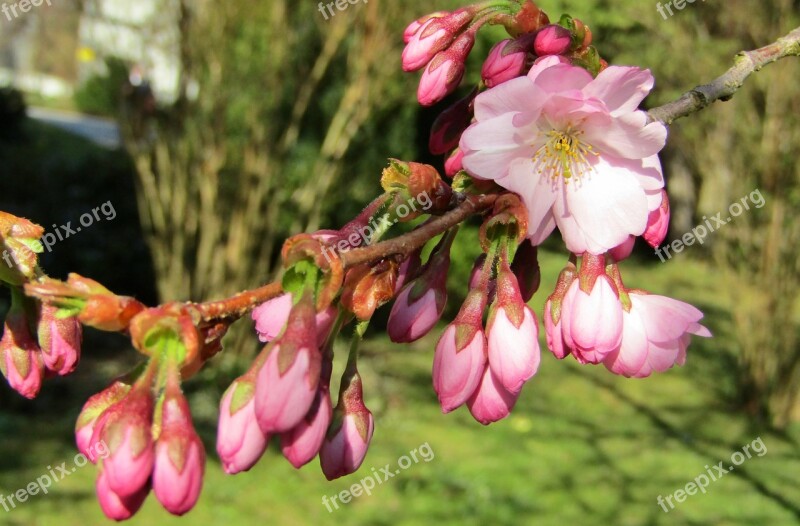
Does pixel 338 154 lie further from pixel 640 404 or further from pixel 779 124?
pixel 779 124

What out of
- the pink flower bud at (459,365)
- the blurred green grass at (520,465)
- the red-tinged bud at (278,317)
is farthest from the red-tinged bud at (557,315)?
the blurred green grass at (520,465)

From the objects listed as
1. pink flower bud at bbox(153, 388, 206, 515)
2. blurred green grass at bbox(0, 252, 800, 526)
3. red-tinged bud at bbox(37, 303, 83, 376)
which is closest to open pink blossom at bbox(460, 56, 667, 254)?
pink flower bud at bbox(153, 388, 206, 515)

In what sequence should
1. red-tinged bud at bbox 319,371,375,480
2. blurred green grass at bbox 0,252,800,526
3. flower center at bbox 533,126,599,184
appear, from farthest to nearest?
1. blurred green grass at bbox 0,252,800,526
2. flower center at bbox 533,126,599,184
3. red-tinged bud at bbox 319,371,375,480

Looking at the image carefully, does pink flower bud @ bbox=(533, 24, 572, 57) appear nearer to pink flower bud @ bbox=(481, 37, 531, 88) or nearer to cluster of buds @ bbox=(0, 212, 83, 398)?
pink flower bud @ bbox=(481, 37, 531, 88)

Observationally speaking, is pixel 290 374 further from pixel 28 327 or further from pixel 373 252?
pixel 28 327

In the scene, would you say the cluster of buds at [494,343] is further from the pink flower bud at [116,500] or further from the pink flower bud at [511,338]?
the pink flower bud at [116,500]

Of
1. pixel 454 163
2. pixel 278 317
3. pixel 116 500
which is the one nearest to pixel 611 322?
pixel 454 163

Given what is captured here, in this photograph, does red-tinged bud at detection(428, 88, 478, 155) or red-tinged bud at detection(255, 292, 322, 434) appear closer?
red-tinged bud at detection(255, 292, 322, 434)
